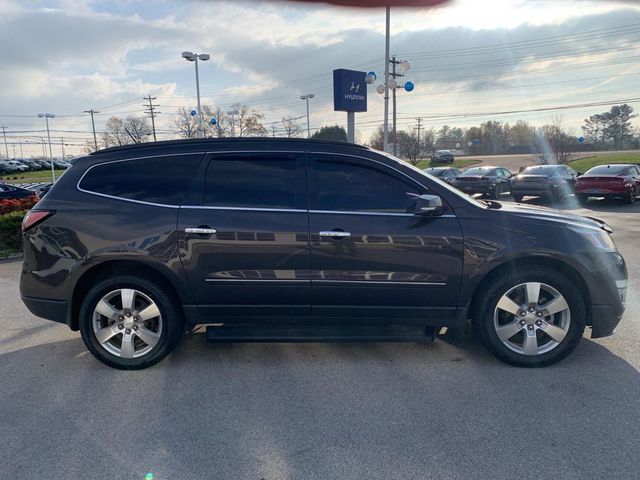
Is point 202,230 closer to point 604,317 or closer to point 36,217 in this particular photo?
point 36,217

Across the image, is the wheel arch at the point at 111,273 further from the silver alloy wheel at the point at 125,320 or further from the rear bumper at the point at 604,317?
the rear bumper at the point at 604,317

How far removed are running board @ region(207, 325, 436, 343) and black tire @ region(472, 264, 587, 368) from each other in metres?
0.45

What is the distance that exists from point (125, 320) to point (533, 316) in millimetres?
3366

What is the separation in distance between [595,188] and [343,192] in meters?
15.3

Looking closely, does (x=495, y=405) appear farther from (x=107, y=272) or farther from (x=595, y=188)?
(x=595, y=188)

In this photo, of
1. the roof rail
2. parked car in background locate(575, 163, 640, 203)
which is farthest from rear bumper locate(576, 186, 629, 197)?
the roof rail

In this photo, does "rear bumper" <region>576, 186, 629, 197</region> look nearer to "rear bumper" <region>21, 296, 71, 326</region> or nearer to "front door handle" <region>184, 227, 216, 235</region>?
"front door handle" <region>184, 227, 216, 235</region>

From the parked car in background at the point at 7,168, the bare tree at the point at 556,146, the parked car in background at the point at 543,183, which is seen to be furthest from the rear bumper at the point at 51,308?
the parked car in background at the point at 7,168

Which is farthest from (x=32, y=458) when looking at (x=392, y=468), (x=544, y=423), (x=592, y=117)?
(x=592, y=117)

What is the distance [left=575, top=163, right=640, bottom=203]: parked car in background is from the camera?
15.4 m

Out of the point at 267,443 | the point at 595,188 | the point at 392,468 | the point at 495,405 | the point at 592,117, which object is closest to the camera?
the point at 392,468

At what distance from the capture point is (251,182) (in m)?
3.77

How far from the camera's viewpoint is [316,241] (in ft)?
11.9

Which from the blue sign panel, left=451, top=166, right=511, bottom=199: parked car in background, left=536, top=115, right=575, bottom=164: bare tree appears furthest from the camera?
left=536, top=115, right=575, bottom=164: bare tree
